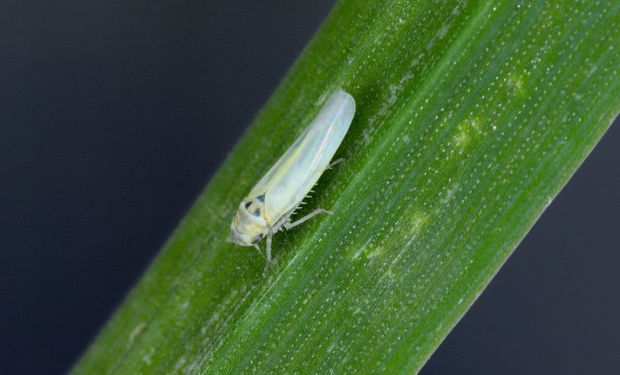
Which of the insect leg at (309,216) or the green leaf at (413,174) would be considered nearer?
the green leaf at (413,174)

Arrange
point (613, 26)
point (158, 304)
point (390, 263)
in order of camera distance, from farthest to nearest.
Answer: point (158, 304) < point (390, 263) < point (613, 26)

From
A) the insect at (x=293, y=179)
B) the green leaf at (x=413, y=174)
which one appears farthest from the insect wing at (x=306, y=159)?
the green leaf at (x=413, y=174)

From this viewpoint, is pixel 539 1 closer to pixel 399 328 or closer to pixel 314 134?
pixel 314 134

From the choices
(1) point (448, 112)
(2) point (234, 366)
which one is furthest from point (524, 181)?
(2) point (234, 366)

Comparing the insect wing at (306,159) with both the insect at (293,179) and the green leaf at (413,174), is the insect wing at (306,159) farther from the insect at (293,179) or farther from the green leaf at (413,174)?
the green leaf at (413,174)

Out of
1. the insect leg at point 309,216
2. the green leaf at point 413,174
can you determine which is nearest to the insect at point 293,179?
the insect leg at point 309,216

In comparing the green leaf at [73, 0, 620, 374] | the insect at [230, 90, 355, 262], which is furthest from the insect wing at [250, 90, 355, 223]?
the green leaf at [73, 0, 620, 374]
